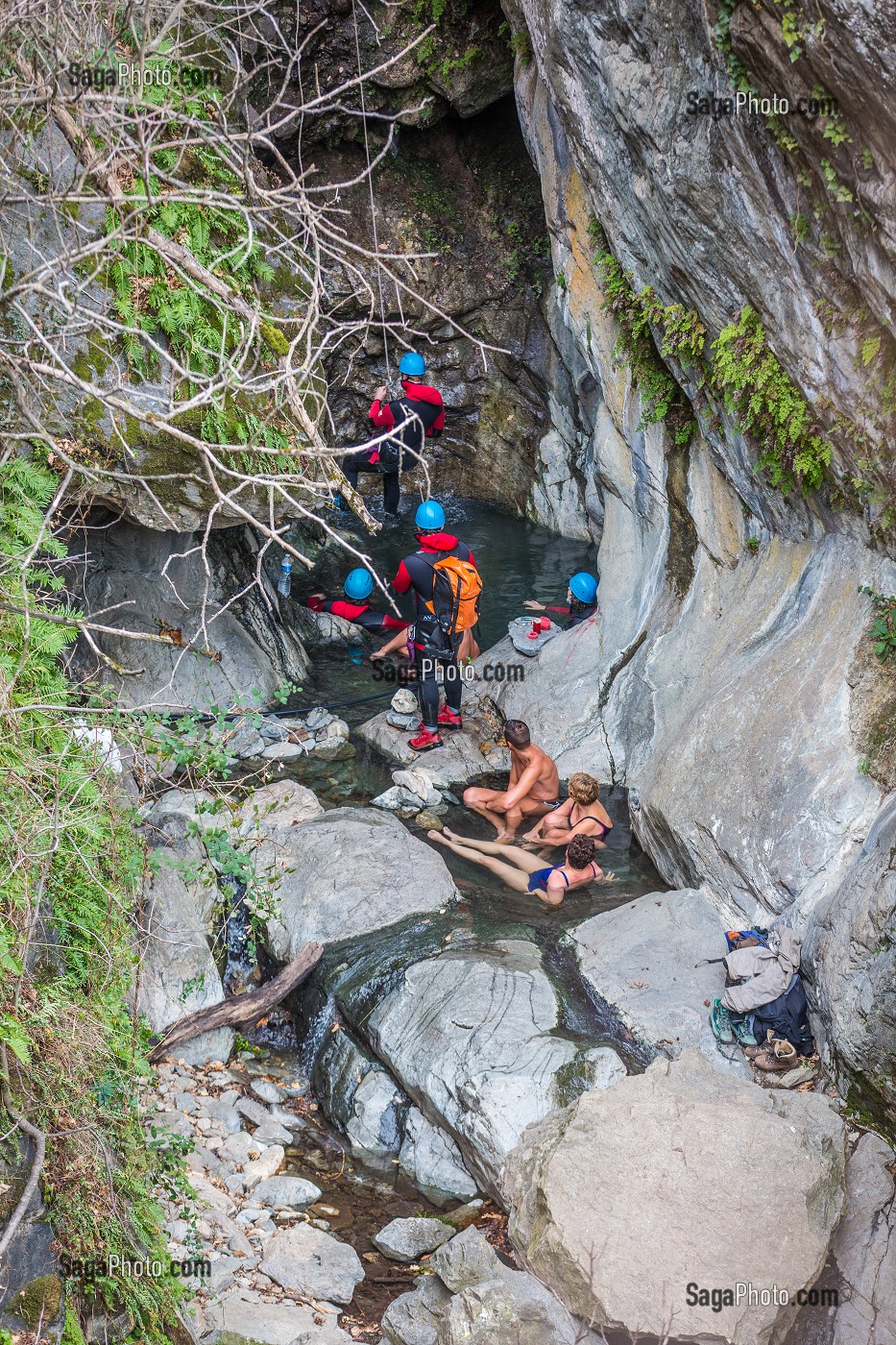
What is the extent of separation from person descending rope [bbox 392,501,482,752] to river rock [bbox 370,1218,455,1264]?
4.53 metres

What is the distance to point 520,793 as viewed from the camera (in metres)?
8.42

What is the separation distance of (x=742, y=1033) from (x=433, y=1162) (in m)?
1.87

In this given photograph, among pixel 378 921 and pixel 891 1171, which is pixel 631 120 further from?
pixel 891 1171

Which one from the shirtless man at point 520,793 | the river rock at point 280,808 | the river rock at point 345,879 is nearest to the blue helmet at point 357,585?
the shirtless man at point 520,793

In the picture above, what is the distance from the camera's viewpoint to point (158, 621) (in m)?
9.31

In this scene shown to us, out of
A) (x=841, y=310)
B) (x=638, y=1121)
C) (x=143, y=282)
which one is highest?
(x=841, y=310)

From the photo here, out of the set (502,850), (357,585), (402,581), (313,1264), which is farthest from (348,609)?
(313,1264)

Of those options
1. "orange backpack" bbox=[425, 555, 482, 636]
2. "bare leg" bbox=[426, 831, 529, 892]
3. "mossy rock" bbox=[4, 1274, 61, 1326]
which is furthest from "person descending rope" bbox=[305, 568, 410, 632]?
"mossy rock" bbox=[4, 1274, 61, 1326]

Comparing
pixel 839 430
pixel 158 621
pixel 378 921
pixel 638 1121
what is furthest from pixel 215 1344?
pixel 158 621

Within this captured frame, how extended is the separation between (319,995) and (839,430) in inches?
186

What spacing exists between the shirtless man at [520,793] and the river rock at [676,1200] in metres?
3.50

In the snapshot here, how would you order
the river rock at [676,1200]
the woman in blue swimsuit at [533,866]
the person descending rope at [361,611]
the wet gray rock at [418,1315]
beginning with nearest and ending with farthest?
the river rock at [676,1200] < the wet gray rock at [418,1315] < the woman in blue swimsuit at [533,866] < the person descending rope at [361,611]

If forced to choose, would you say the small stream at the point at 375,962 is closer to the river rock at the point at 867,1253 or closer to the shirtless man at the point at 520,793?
the shirtless man at the point at 520,793

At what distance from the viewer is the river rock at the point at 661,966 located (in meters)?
5.91
